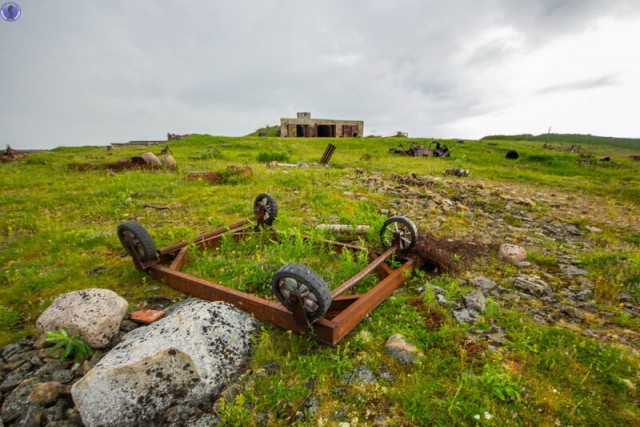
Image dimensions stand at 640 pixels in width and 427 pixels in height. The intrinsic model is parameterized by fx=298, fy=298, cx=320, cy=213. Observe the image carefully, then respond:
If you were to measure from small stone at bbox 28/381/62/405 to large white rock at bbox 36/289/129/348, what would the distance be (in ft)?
1.59

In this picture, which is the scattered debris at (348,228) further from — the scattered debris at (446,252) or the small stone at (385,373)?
the small stone at (385,373)

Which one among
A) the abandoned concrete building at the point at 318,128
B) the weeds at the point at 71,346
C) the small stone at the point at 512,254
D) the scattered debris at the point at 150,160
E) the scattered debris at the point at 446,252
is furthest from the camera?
the abandoned concrete building at the point at 318,128

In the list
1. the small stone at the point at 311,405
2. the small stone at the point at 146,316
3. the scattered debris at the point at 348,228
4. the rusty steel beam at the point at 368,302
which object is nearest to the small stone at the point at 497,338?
the rusty steel beam at the point at 368,302

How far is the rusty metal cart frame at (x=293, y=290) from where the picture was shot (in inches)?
111

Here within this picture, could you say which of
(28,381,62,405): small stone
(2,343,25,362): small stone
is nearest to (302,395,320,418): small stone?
(28,381,62,405): small stone

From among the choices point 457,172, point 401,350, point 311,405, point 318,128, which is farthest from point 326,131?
point 311,405

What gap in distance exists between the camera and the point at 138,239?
4055 millimetres

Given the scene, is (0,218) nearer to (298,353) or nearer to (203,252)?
(203,252)

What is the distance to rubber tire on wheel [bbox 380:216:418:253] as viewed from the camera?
420cm

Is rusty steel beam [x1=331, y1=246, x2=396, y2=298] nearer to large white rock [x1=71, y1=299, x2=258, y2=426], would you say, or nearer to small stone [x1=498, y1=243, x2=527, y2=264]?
large white rock [x1=71, y1=299, x2=258, y2=426]

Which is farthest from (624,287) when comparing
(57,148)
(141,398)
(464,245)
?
(57,148)

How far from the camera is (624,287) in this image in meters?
3.88

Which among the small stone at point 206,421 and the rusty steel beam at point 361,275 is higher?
the rusty steel beam at point 361,275

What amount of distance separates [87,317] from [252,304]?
5.25 feet
